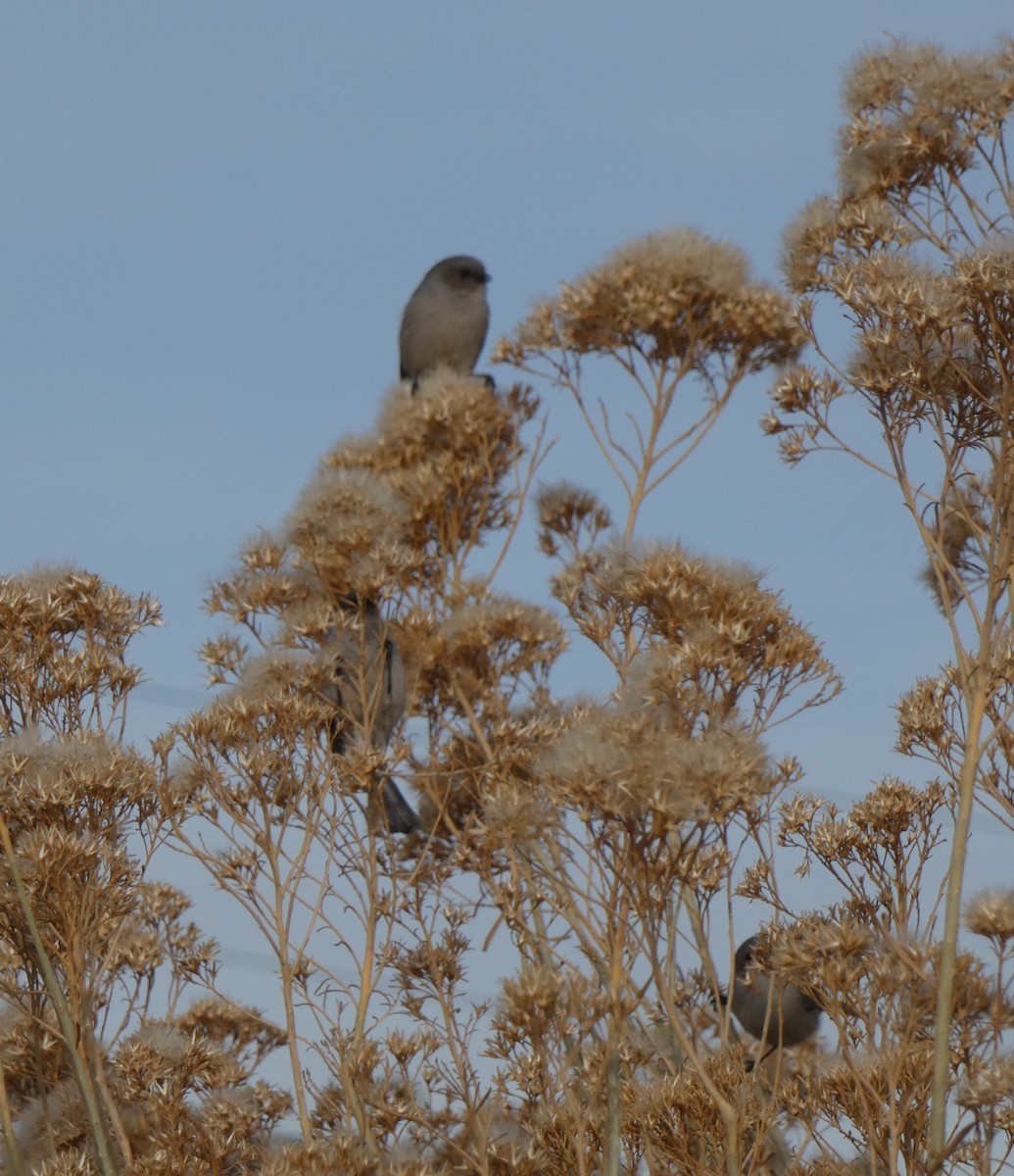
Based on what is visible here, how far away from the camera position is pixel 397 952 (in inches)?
257

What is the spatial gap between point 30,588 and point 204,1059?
1.76 meters

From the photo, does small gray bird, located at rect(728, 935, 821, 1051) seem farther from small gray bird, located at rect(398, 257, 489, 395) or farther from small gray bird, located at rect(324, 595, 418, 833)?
small gray bird, located at rect(398, 257, 489, 395)

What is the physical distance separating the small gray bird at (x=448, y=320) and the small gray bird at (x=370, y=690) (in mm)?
3183

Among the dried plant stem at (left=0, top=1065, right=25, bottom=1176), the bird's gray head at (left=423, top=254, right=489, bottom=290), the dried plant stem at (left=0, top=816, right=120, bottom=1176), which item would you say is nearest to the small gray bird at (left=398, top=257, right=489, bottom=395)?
the bird's gray head at (left=423, top=254, right=489, bottom=290)

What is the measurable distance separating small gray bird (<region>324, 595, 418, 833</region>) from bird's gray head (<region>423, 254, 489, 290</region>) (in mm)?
3587

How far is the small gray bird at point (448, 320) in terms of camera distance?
1030 centimetres

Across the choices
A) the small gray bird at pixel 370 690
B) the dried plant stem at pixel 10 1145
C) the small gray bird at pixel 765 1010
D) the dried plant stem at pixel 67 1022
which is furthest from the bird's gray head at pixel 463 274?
the dried plant stem at pixel 10 1145

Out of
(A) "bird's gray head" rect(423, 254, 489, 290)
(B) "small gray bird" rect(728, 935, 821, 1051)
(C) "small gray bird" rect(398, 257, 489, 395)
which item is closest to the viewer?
(B) "small gray bird" rect(728, 935, 821, 1051)

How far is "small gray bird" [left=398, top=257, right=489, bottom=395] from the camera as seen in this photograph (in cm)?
1030

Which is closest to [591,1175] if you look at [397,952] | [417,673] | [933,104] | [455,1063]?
[455,1063]

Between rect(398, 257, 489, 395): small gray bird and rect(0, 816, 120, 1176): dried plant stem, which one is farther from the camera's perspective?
rect(398, 257, 489, 395): small gray bird

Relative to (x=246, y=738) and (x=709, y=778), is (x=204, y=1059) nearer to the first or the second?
(x=246, y=738)

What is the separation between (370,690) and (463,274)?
406cm

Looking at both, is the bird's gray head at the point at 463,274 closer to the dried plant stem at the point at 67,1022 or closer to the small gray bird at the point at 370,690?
the small gray bird at the point at 370,690
